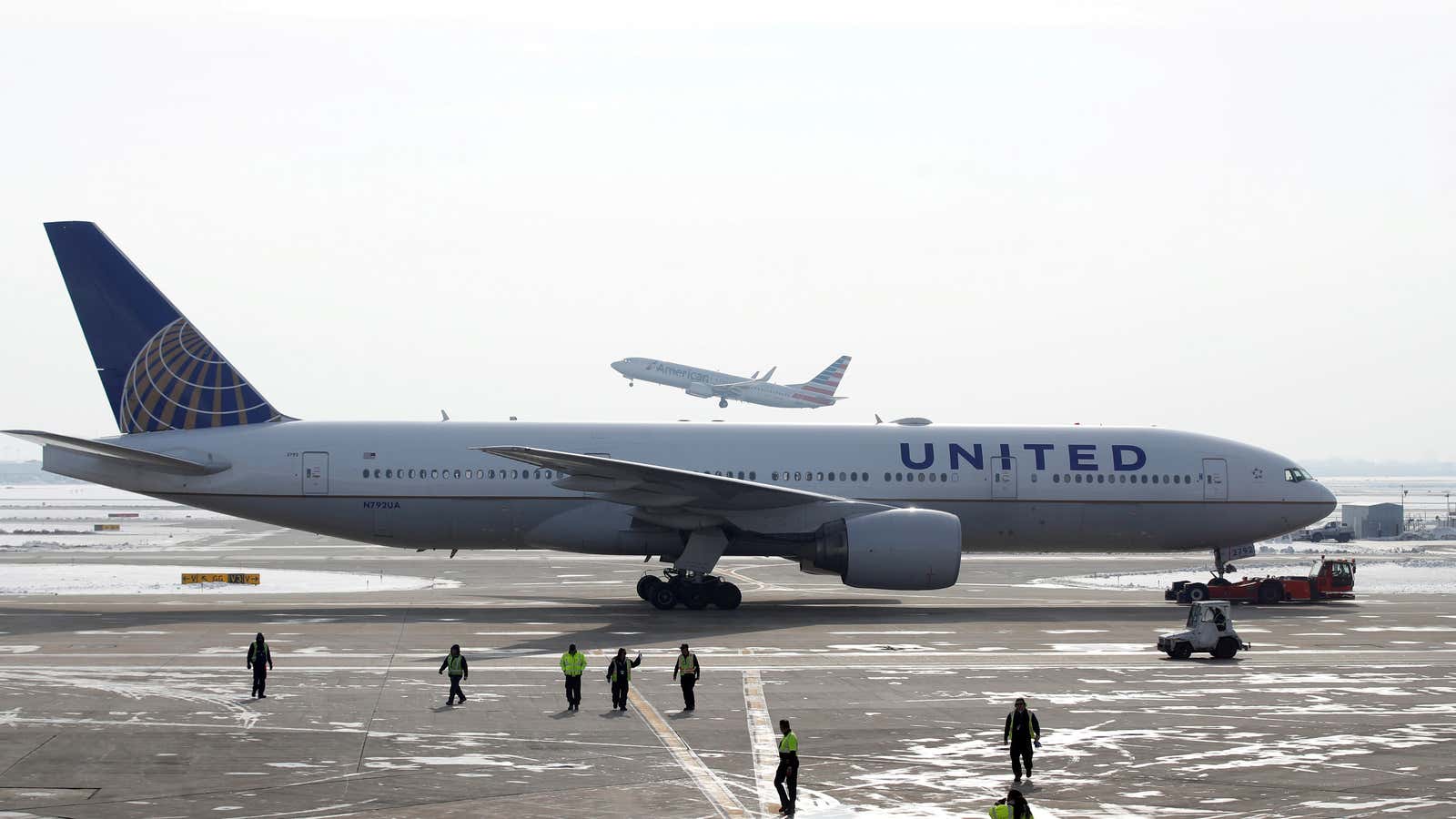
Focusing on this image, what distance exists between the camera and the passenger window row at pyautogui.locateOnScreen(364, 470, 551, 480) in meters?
34.3

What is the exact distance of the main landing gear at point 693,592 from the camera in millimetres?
33406

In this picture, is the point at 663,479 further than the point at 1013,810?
Yes

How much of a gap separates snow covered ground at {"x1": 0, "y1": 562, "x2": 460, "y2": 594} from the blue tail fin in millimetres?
6341

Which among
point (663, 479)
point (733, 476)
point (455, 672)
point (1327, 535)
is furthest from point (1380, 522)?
point (455, 672)

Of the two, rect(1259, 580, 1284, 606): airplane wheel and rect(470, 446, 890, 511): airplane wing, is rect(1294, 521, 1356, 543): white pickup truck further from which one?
rect(470, 446, 890, 511): airplane wing

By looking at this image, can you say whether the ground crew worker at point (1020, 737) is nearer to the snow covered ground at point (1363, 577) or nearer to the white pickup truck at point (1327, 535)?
the snow covered ground at point (1363, 577)

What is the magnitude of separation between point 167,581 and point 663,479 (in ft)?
62.9

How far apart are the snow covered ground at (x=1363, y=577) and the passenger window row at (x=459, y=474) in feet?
59.8

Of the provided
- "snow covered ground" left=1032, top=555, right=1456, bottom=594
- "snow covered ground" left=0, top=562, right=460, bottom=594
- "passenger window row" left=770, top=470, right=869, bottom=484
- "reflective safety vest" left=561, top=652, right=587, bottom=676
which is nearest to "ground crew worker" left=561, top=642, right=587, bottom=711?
"reflective safety vest" left=561, top=652, right=587, bottom=676

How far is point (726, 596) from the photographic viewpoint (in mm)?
33562

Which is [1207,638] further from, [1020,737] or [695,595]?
[695,595]

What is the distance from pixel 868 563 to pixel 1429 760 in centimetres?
1613

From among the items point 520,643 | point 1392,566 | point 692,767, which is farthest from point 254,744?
point 1392,566

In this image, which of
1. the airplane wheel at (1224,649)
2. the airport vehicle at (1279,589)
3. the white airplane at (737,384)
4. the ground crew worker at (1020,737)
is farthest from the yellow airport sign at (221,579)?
the white airplane at (737,384)
